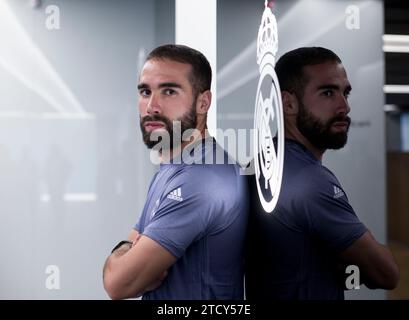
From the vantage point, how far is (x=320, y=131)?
55.7 inches

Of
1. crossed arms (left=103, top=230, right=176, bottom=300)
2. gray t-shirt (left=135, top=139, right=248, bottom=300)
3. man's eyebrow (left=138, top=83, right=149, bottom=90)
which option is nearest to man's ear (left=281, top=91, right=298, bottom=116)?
gray t-shirt (left=135, top=139, right=248, bottom=300)

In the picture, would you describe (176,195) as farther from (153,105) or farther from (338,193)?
(338,193)

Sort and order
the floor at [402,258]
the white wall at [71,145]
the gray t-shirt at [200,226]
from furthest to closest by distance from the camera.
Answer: the white wall at [71,145]
the gray t-shirt at [200,226]
the floor at [402,258]

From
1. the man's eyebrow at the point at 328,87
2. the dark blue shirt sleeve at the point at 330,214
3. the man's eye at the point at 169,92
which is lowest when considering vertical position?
the dark blue shirt sleeve at the point at 330,214

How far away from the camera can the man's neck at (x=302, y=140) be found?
55.9 inches

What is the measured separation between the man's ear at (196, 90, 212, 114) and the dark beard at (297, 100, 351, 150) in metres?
0.29

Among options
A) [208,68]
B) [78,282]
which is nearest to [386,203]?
[208,68]

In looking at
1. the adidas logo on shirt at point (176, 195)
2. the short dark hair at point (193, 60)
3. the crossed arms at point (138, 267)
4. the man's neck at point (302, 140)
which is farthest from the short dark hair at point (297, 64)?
the crossed arms at point (138, 267)

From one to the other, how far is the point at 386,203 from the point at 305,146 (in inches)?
11.0

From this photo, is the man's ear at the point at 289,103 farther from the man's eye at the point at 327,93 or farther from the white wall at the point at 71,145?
the white wall at the point at 71,145

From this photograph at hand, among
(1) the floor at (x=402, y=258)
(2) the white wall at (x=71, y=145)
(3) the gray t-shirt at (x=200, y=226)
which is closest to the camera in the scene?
(1) the floor at (x=402, y=258)

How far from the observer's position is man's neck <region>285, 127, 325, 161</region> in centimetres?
142
